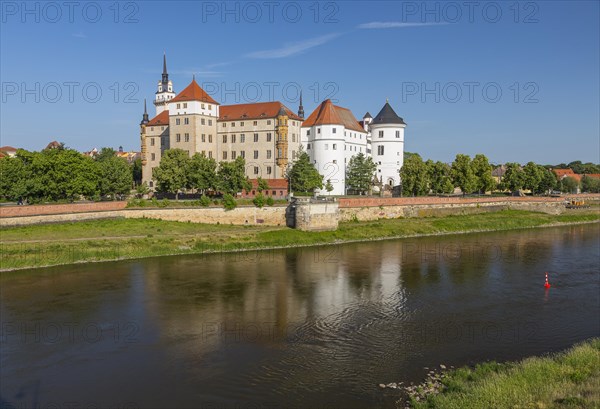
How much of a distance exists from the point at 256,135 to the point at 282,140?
5.17 meters

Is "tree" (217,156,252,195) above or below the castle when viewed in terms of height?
below

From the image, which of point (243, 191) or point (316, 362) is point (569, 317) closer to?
point (316, 362)

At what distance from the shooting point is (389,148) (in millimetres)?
85000

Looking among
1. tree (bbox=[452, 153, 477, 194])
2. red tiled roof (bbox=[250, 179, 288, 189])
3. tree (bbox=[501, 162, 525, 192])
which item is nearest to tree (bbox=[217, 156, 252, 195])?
red tiled roof (bbox=[250, 179, 288, 189])

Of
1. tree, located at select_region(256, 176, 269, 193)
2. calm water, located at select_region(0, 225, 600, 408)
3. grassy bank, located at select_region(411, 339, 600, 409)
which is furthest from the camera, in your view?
tree, located at select_region(256, 176, 269, 193)

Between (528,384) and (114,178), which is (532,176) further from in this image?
(528,384)

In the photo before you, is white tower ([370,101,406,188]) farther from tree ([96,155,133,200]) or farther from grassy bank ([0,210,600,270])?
tree ([96,155,133,200])

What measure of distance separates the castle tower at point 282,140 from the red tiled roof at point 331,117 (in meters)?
5.76

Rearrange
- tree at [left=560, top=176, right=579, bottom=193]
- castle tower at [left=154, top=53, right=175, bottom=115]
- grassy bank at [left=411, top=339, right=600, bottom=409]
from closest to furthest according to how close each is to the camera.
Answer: grassy bank at [left=411, top=339, right=600, bottom=409] → castle tower at [left=154, top=53, right=175, bottom=115] → tree at [left=560, top=176, right=579, bottom=193]

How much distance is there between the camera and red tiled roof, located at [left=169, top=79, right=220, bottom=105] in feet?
245

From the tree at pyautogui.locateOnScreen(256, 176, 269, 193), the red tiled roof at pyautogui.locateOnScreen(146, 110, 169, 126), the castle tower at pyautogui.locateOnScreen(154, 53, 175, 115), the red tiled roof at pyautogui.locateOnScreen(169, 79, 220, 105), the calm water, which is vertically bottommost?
the calm water

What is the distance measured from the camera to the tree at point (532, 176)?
94250 mm

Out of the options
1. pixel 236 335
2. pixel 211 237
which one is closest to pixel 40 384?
pixel 236 335

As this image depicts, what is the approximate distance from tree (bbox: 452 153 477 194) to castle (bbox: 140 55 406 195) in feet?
33.0
